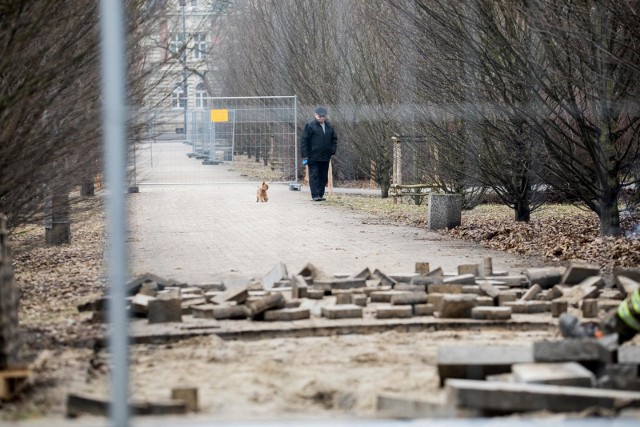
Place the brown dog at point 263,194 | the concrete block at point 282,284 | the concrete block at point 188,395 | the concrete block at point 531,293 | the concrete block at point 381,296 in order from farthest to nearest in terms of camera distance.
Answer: the brown dog at point 263,194
the concrete block at point 282,284
the concrete block at point 531,293
the concrete block at point 381,296
the concrete block at point 188,395

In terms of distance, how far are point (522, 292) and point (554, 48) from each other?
18.8 feet

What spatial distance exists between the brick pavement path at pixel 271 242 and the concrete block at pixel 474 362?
592 centimetres

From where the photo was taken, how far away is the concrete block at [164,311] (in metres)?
9.35

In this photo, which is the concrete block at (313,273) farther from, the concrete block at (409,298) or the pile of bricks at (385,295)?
the concrete block at (409,298)

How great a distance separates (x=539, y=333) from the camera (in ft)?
29.6

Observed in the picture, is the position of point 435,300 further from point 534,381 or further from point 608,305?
point 534,381

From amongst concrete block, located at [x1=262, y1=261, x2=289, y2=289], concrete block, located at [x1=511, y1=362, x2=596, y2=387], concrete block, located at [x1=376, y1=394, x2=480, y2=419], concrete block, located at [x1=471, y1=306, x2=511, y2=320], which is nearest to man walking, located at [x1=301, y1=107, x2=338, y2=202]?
concrete block, located at [x1=262, y1=261, x2=289, y2=289]

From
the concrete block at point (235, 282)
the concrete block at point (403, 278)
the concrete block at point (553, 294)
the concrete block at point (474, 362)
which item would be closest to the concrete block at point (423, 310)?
the concrete block at point (553, 294)

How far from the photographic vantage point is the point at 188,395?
242 inches

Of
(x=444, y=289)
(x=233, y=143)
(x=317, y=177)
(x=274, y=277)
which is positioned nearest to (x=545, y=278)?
(x=444, y=289)

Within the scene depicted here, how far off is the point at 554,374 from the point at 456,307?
10.5 feet

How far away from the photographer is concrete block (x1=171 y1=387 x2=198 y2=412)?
614cm

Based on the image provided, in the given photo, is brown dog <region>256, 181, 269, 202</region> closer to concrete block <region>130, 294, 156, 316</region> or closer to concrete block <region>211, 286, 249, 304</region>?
concrete block <region>211, 286, 249, 304</region>

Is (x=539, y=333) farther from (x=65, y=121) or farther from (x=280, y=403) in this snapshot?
(x=65, y=121)
